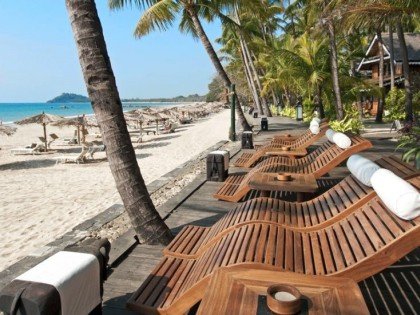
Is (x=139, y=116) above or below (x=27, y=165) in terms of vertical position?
above

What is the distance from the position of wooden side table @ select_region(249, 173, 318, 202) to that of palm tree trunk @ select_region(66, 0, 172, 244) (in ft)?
4.70

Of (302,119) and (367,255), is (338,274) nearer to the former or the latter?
(367,255)

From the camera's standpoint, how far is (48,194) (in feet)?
29.5

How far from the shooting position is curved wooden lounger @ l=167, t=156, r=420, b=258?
3.17m

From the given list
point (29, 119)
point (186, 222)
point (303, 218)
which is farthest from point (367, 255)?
point (29, 119)

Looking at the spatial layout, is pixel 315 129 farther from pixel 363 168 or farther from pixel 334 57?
pixel 334 57

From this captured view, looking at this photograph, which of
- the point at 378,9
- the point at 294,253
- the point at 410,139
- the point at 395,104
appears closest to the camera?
the point at 294,253

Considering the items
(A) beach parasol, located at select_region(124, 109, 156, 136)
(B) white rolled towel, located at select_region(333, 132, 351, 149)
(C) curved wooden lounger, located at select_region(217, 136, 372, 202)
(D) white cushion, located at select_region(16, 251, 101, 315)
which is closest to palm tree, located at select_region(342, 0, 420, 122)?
(C) curved wooden lounger, located at select_region(217, 136, 372, 202)

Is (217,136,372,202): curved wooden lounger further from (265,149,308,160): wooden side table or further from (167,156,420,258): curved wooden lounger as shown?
(167,156,420,258): curved wooden lounger

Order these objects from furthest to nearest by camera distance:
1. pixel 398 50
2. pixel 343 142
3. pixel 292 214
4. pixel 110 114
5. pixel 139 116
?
pixel 139 116, pixel 398 50, pixel 343 142, pixel 292 214, pixel 110 114

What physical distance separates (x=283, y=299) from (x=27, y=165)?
14.9 metres

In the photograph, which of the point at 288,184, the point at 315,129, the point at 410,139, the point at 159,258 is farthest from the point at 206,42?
the point at 159,258

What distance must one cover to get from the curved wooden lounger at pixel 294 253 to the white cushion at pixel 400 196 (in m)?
0.07

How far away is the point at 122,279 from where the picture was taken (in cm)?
323
